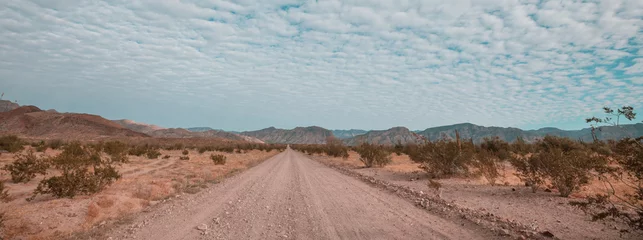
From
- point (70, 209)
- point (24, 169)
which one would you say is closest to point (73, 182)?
point (70, 209)

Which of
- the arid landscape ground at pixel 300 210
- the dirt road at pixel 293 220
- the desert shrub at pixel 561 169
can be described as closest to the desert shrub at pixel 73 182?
the arid landscape ground at pixel 300 210

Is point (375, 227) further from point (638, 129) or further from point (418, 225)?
point (638, 129)

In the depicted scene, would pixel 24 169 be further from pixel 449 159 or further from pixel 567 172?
pixel 567 172

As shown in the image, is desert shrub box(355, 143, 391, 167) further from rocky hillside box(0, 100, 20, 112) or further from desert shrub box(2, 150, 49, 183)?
rocky hillside box(0, 100, 20, 112)

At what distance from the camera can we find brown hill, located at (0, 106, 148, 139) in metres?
82.7

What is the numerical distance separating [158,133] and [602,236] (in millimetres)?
186347

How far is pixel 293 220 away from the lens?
7.95 m

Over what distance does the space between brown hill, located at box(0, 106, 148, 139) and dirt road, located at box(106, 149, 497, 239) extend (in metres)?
87.9

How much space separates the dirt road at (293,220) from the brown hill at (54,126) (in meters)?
87.9

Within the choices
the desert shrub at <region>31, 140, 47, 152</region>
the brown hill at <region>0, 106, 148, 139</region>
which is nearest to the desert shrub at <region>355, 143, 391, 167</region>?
the desert shrub at <region>31, 140, 47, 152</region>

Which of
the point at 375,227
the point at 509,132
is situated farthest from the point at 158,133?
the point at 375,227

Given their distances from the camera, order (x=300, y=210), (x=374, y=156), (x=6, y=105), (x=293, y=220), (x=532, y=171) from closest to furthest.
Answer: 1. (x=293, y=220)
2. (x=300, y=210)
3. (x=532, y=171)
4. (x=374, y=156)
5. (x=6, y=105)

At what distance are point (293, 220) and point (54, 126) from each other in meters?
104

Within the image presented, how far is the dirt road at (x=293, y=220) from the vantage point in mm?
6668
